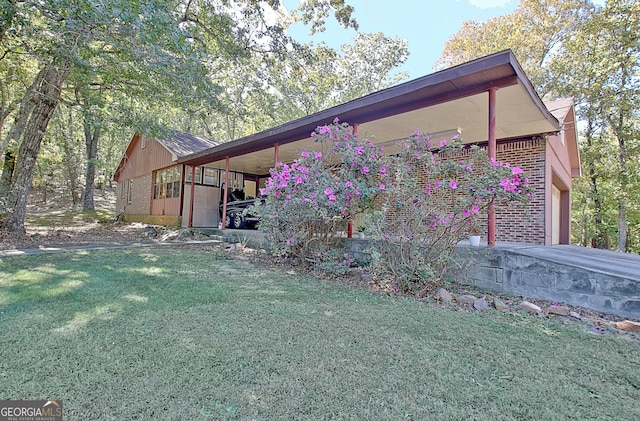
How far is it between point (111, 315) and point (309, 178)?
3.21 metres

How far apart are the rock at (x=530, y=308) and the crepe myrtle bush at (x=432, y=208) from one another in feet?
2.65

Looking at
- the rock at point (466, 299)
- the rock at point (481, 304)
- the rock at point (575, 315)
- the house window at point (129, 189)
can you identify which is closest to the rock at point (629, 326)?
the rock at point (575, 315)

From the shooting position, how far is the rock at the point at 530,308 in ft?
11.4

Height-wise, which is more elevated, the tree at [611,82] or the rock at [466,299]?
the tree at [611,82]

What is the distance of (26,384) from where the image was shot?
186cm

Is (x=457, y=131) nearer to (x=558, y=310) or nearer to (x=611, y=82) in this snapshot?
(x=558, y=310)

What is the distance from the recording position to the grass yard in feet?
5.74

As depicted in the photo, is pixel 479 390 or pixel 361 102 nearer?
pixel 479 390

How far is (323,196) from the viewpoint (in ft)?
15.9

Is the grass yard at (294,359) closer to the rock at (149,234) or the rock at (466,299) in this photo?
the rock at (466,299)

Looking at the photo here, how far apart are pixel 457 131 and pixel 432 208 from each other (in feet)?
12.3

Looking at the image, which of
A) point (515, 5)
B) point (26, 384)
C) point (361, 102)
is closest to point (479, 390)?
point (26, 384)

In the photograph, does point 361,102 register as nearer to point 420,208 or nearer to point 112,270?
point 420,208

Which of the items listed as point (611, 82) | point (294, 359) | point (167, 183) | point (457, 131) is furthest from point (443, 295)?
point (611, 82)
